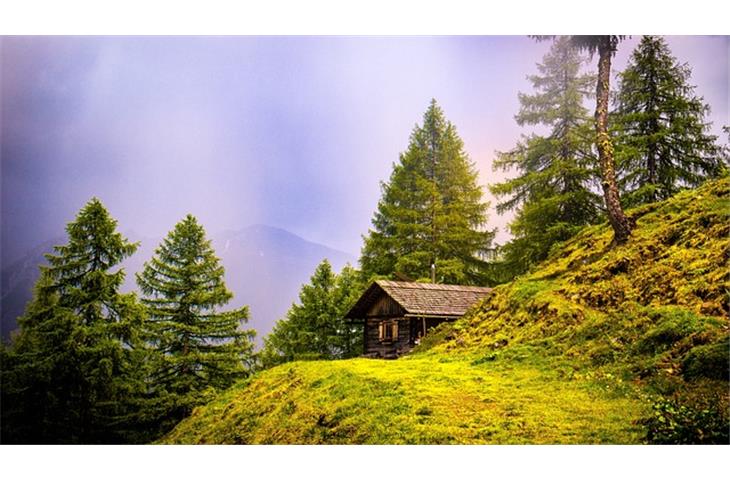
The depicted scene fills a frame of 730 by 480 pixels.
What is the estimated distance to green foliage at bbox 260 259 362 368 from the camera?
2591cm

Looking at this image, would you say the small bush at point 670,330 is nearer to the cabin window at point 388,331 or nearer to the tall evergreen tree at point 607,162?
the tall evergreen tree at point 607,162

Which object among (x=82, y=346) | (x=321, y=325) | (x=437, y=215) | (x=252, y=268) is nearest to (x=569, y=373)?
(x=82, y=346)

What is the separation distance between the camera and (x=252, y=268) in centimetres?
2288

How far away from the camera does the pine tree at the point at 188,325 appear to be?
1888 centimetres

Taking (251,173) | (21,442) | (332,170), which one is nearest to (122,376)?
(21,442)

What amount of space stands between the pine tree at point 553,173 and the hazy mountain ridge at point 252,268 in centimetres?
732

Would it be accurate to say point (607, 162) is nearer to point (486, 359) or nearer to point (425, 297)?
point (486, 359)

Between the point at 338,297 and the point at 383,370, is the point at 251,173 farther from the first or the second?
the point at 338,297

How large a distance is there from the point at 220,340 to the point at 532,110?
1413cm

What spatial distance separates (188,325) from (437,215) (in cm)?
1192

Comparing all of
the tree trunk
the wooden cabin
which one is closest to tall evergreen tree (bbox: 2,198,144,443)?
the wooden cabin

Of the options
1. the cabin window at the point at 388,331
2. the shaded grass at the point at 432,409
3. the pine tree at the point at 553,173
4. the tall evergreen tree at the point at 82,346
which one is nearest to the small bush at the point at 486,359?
the shaded grass at the point at 432,409

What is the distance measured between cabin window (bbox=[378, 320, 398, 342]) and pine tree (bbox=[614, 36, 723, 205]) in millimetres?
9166

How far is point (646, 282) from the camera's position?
11.4 metres
